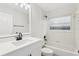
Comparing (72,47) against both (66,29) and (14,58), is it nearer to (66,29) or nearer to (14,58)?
(66,29)

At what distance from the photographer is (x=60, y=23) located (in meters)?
2.90

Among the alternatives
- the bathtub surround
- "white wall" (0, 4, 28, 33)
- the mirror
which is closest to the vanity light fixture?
the mirror

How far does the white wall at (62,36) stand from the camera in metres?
2.47

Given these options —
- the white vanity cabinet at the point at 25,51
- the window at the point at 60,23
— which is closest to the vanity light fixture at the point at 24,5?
the white vanity cabinet at the point at 25,51

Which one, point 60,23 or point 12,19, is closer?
point 12,19

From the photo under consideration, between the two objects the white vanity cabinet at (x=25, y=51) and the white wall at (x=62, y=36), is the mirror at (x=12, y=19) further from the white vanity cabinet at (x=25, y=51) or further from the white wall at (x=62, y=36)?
the white wall at (x=62, y=36)

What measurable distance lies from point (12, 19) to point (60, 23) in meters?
2.25

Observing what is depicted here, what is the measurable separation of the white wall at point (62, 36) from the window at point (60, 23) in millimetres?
171

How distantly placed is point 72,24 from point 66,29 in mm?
350

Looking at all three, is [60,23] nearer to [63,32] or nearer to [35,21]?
[63,32]

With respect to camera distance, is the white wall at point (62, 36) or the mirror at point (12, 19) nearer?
the mirror at point (12, 19)

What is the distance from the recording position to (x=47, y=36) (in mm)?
3248

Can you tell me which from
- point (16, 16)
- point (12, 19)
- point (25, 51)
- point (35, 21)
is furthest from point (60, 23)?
point (25, 51)

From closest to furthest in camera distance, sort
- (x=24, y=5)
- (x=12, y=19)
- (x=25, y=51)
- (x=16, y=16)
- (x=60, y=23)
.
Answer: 1. (x=25, y=51)
2. (x=12, y=19)
3. (x=16, y=16)
4. (x=24, y=5)
5. (x=60, y=23)
